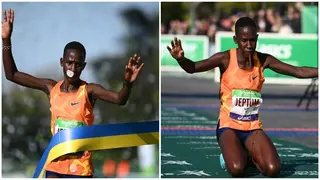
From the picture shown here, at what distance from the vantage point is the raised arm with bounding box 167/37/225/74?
21.6 ft

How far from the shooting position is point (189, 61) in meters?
6.75

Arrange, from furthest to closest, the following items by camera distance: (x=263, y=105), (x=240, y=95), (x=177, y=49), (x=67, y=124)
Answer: (x=263, y=105)
(x=240, y=95)
(x=177, y=49)
(x=67, y=124)

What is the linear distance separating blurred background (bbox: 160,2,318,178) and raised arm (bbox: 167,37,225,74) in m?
1.07

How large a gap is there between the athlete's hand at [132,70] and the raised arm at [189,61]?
1041 millimetres

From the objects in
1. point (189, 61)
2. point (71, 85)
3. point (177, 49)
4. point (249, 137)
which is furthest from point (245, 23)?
point (71, 85)

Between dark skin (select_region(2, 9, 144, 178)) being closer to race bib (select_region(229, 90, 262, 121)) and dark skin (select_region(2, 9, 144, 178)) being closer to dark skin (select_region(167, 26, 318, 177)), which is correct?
dark skin (select_region(167, 26, 318, 177))

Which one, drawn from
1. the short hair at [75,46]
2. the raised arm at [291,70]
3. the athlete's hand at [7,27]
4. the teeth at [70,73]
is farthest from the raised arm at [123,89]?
the raised arm at [291,70]

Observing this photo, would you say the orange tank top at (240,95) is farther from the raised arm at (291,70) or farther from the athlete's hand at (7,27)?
the athlete's hand at (7,27)

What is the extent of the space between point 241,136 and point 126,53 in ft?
5.16

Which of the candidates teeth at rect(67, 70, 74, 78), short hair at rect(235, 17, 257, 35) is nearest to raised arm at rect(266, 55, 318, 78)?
short hair at rect(235, 17, 257, 35)

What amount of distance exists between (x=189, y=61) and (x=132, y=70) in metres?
1.41

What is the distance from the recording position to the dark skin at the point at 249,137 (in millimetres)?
6840

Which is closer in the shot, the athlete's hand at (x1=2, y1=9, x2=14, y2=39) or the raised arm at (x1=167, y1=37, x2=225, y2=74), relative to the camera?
the athlete's hand at (x1=2, y1=9, x2=14, y2=39)

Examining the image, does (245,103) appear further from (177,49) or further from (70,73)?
(70,73)
